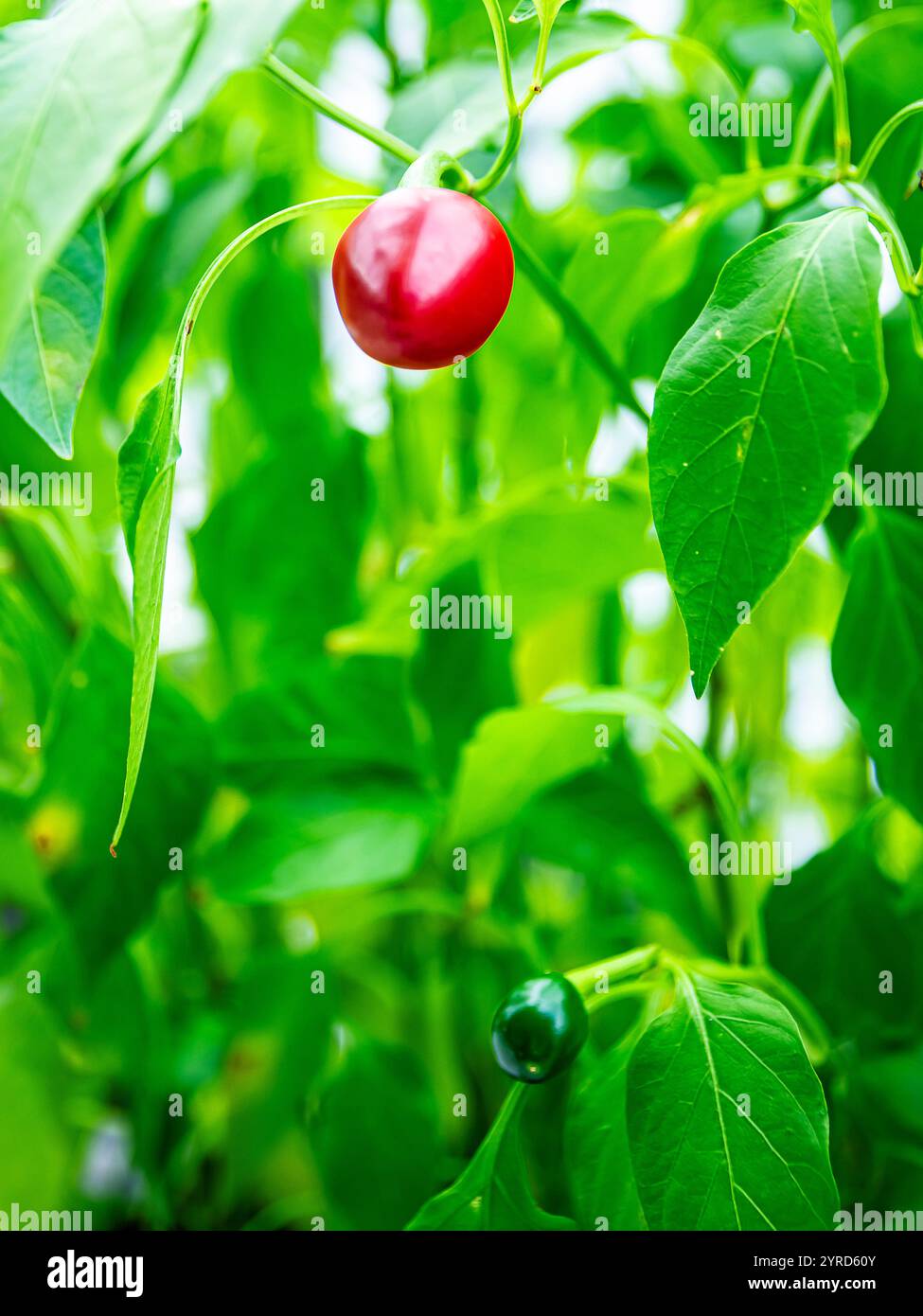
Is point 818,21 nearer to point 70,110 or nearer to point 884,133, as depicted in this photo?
point 884,133

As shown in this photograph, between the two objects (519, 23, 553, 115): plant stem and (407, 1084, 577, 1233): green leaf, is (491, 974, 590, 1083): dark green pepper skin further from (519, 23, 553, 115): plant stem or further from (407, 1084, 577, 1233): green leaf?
(519, 23, 553, 115): plant stem

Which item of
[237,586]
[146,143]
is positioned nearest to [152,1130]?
[237,586]

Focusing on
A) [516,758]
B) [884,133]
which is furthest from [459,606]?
[884,133]

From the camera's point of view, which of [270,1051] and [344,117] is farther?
[270,1051]

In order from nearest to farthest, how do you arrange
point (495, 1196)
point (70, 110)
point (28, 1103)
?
point (70, 110), point (495, 1196), point (28, 1103)

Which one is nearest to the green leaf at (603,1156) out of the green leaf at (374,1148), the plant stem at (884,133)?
the green leaf at (374,1148)

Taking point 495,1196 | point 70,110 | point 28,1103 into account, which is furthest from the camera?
point 28,1103

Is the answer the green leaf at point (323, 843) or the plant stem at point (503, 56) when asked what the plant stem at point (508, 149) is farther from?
the green leaf at point (323, 843)
